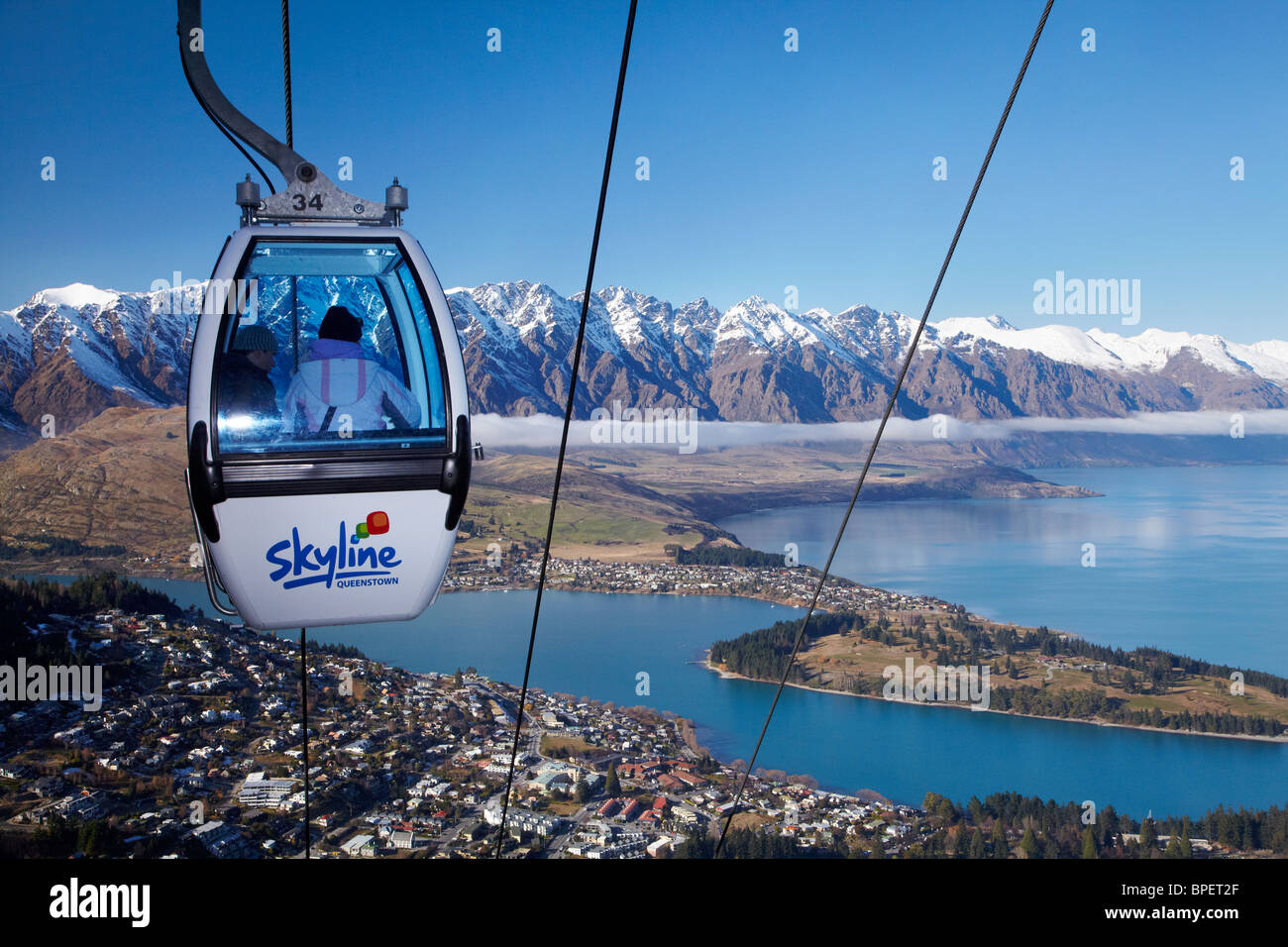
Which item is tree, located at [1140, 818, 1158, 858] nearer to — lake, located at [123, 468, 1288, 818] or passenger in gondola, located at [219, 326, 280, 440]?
lake, located at [123, 468, 1288, 818]

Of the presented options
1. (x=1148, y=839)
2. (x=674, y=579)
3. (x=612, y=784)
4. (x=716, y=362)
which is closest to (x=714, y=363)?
(x=716, y=362)

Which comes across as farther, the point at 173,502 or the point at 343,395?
the point at 173,502

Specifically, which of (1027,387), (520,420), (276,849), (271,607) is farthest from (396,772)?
(1027,387)

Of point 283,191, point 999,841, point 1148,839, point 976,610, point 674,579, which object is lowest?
point 999,841

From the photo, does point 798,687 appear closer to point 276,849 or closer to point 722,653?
point 722,653

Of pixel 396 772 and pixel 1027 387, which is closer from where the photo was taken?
pixel 396 772

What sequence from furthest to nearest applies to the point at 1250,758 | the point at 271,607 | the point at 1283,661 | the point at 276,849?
the point at 1283,661 → the point at 1250,758 → the point at 276,849 → the point at 271,607

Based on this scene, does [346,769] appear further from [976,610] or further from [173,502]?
[976,610]
